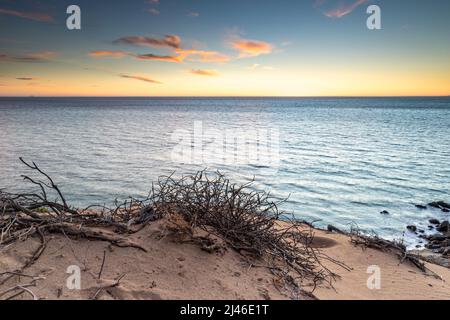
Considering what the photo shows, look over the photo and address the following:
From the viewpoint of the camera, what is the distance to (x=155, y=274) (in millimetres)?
3551

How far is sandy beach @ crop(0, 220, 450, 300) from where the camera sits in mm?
3191

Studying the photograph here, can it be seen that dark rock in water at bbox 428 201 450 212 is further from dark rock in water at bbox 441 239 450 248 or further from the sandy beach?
the sandy beach

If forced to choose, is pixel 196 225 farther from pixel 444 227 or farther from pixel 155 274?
pixel 444 227

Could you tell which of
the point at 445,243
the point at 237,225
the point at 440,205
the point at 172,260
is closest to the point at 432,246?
the point at 445,243

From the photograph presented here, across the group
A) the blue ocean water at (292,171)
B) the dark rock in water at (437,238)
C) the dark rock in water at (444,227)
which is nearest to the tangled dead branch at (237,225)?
the blue ocean water at (292,171)

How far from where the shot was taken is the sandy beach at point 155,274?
319cm

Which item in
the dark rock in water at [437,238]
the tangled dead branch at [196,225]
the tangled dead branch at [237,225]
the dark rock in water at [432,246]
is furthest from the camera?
the dark rock in water at [437,238]

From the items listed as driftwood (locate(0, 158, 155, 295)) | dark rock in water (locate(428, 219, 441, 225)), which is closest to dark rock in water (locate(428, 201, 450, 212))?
dark rock in water (locate(428, 219, 441, 225))

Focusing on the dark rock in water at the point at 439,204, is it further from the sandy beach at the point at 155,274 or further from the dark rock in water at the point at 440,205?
the sandy beach at the point at 155,274

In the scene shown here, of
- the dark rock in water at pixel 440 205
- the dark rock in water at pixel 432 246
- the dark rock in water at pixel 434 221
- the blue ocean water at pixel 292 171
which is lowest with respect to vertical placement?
the dark rock in water at pixel 432 246

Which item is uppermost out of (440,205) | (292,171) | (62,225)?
(62,225)

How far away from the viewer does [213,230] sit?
4.39 meters

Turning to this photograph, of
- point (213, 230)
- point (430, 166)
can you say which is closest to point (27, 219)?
point (213, 230)
